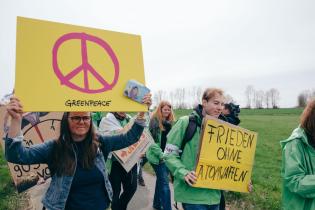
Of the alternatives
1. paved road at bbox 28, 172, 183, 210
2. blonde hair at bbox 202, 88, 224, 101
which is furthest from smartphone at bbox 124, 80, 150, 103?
paved road at bbox 28, 172, 183, 210

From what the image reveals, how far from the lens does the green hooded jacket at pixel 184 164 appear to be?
12.3 feet

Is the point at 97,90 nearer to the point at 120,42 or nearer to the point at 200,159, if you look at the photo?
the point at 120,42

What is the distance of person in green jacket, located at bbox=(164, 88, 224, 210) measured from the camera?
12.3 ft

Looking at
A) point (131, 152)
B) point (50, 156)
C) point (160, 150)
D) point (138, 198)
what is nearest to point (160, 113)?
point (160, 150)

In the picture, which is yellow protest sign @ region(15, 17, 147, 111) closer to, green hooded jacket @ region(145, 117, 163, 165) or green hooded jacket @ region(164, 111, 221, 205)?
green hooded jacket @ region(164, 111, 221, 205)

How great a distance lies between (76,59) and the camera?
10.4 feet

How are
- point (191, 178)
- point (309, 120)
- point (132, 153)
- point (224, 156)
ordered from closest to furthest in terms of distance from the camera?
point (309, 120) < point (191, 178) < point (224, 156) < point (132, 153)

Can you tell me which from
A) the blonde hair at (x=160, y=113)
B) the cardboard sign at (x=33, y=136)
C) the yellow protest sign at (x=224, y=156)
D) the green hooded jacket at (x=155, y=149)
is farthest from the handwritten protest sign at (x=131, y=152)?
the yellow protest sign at (x=224, y=156)

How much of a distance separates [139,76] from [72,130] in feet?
2.58

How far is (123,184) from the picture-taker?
5656 mm

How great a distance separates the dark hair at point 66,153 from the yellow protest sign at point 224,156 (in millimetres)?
1124

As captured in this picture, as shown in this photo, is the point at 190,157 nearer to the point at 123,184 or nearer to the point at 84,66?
the point at 84,66

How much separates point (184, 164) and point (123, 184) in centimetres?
207

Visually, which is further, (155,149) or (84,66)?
(155,149)
